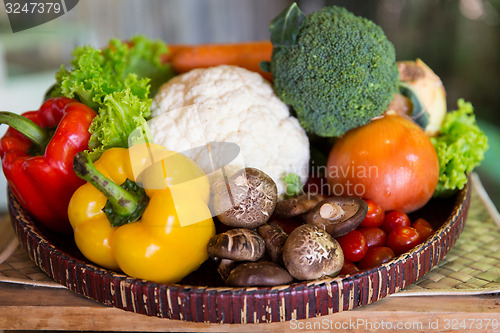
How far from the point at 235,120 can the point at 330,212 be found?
389 mm

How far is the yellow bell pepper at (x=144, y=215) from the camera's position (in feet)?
2.76

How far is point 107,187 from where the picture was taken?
2.73 feet

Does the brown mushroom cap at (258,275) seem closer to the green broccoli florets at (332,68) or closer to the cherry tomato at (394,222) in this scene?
the cherry tomato at (394,222)

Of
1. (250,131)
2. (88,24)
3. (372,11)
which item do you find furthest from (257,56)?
(372,11)

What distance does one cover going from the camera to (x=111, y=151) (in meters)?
0.98

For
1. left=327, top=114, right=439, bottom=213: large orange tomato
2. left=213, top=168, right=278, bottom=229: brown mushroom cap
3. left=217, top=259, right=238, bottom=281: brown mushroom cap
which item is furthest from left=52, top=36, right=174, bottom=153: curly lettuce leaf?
left=327, top=114, right=439, bottom=213: large orange tomato

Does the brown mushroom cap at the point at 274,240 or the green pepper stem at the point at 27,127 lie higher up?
the green pepper stem at the point at 27,127

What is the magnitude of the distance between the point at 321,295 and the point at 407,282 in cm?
22

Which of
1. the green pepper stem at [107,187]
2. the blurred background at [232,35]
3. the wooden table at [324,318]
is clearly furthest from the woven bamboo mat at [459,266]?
the blurred background at [232,35]

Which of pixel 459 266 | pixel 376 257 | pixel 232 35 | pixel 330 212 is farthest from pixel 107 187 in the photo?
pixel 232 35

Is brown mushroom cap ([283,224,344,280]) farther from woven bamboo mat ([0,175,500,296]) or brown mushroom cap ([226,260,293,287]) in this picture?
woven bamboo mat ([0,175,500,296])

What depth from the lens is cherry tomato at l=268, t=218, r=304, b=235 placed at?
3.26ft

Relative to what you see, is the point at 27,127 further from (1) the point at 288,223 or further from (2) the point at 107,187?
(1) the point at 288,223

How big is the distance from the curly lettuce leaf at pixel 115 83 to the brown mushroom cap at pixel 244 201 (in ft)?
1.00
